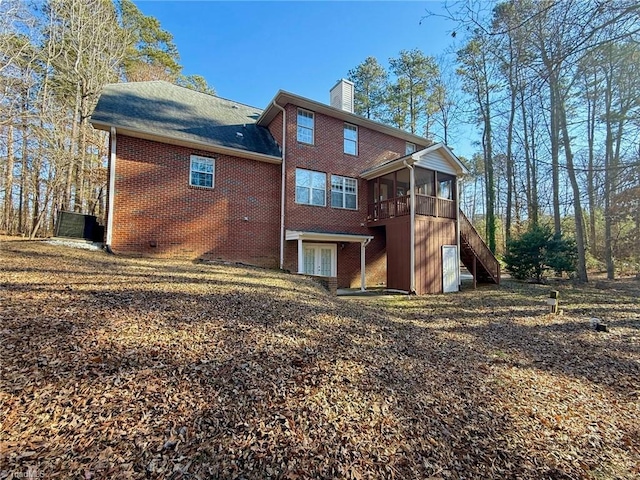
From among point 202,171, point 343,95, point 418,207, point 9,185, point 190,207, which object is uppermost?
point 343,95

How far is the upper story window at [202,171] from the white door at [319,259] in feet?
15.0

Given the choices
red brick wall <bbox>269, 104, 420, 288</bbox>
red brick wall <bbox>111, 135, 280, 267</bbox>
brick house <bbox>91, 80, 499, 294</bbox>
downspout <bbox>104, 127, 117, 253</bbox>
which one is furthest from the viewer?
red brick wall <bbox>269, 104, 420, 288</bbox>

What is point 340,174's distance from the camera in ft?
43.5

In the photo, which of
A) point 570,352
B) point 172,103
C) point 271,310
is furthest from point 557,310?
point 172,103

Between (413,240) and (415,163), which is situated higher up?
(415,163)

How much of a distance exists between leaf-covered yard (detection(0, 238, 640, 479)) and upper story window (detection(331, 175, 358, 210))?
319 inches

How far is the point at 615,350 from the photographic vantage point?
5492 mm

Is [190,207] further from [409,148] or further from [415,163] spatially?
[409,148]

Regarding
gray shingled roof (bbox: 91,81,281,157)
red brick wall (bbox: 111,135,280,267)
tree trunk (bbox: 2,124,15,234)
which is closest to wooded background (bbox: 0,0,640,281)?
tree trunk (bbox: 2,124,15,234)

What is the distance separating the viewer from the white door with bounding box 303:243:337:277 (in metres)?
12.6

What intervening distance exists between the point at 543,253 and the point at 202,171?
52.6 feet

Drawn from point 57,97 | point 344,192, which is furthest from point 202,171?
point 57,97

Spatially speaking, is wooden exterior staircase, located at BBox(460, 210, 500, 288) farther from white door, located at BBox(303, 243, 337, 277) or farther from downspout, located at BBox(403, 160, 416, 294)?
white door, located at BBox(303, 243, 337, 277)

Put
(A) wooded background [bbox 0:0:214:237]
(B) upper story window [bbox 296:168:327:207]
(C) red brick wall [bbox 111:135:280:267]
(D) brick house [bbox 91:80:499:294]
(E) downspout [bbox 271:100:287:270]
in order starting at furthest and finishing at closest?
(B) upper story window [bbox 296:168:327:207] → (E) downspout [bbox 271:100:287:270] → (A) wooded background [bbox 0:0:214:237] → (D) brick house [bbox 91:80:499:294] → (C) red brick wall [bbox 111:135:280:267]
